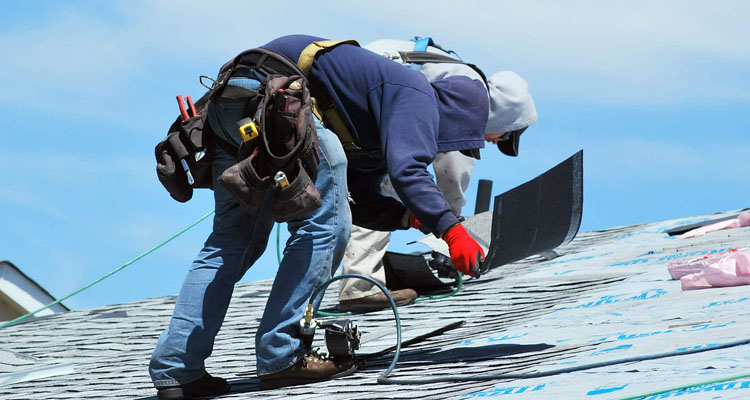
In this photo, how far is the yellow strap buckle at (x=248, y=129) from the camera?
2963 mm

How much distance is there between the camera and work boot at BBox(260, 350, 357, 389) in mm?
3186

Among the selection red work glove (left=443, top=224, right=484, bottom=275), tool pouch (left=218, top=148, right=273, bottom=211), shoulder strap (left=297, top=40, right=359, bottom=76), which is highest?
shoulder strap (left=297, top=40, right=359, bottom=76)

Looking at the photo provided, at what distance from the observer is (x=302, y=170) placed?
9.75ft

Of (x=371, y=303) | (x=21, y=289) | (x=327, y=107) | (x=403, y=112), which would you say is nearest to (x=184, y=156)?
(x=327, y=107)

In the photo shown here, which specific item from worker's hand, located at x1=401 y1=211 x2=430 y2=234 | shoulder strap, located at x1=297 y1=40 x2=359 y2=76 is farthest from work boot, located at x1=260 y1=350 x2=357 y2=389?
shoulder strap, located at x1=297 y1=40 x2=359 y2=76

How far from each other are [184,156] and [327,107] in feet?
1.59

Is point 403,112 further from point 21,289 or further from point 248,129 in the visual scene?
point 21,289

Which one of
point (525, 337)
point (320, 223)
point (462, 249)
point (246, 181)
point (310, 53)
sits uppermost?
point (310, 53)

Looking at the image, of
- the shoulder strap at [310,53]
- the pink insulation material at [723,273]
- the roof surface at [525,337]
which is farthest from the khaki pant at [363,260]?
the shoulder strap at [310,53]

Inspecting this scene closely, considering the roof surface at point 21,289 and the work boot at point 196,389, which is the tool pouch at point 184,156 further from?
the roof surface at point 21,289

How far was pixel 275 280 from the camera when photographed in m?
3.21

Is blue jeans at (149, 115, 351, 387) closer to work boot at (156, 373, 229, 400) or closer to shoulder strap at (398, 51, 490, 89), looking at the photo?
work boot at (156, 373, 229, 400)

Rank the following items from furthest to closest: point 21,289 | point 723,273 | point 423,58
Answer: point 21,289, point 423,58, point 723,273

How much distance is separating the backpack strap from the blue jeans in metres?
0.10
